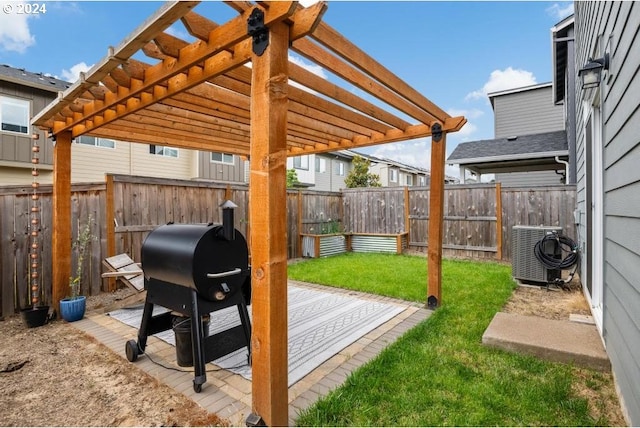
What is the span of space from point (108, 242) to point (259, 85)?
4.24 meters

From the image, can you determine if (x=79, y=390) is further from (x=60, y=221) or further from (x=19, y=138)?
(x=19, y=138)

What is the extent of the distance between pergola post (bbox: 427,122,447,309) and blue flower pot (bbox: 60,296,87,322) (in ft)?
13.6

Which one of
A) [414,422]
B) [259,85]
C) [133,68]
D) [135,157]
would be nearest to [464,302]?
[414,422]

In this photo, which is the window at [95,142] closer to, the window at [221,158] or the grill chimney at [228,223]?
the window at [221,158]

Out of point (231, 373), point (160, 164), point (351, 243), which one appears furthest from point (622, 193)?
Answer: point (160, 164)

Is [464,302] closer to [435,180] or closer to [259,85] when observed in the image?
[435,180]

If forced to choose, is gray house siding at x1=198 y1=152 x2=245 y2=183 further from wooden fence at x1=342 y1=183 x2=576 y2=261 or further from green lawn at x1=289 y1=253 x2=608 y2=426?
green lawn at x1=289 y1=253 x2=608 y2=426

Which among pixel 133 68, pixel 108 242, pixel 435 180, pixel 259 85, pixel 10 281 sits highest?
pixel 133 68

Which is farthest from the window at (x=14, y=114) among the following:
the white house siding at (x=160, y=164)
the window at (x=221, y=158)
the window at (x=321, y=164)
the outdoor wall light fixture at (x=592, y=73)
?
the window at (x=321, y=164)

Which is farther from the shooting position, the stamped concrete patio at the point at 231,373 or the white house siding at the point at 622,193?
the stamped concrete patio at the point at 231,373

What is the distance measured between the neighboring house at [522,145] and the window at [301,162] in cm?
772

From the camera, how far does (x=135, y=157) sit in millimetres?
11070

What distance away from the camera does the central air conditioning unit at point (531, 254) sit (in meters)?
5.08

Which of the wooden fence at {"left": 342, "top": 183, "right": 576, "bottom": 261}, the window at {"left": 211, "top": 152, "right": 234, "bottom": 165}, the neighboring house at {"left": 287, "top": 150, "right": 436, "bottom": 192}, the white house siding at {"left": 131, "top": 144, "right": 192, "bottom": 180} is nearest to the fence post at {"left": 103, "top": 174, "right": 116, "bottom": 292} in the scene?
the wooden fence at {"left": 342, "top": 183, "right": 576, "bottom": 261}
